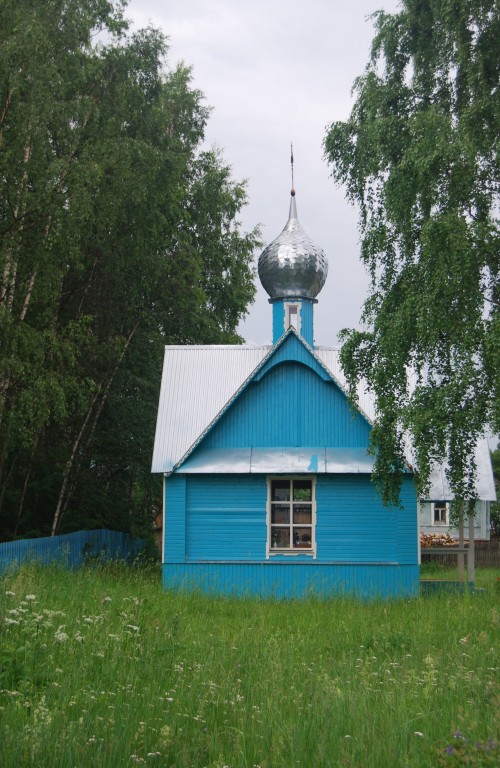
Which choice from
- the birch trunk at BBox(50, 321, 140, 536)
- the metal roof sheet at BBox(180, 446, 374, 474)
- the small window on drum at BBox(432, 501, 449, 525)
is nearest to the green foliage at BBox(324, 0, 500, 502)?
the metal roof sheet at BBox(180, 446, 374, 474)

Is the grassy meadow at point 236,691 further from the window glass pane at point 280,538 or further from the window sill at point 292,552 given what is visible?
the window glass pane at point 280,538

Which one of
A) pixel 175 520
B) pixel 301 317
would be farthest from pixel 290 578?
pixel 301 317

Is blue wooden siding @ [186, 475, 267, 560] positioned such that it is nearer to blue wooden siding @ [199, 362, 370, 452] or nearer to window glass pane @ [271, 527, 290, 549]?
window glass pane @ [271, 527, 290, 549]

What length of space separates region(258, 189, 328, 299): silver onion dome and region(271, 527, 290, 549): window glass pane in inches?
276

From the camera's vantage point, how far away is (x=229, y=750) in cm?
555

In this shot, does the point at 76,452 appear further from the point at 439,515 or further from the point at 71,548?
the point at 439,515

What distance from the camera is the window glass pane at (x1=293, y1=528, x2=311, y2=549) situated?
17172 millimetres

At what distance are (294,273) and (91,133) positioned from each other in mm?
5896

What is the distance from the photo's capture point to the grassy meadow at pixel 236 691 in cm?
510

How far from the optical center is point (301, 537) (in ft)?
56.4

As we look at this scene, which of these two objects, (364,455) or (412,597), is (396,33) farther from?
(412,597)

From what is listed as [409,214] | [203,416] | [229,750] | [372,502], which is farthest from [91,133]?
[229,750]

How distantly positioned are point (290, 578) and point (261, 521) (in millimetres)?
1258

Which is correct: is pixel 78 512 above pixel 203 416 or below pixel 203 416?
below
